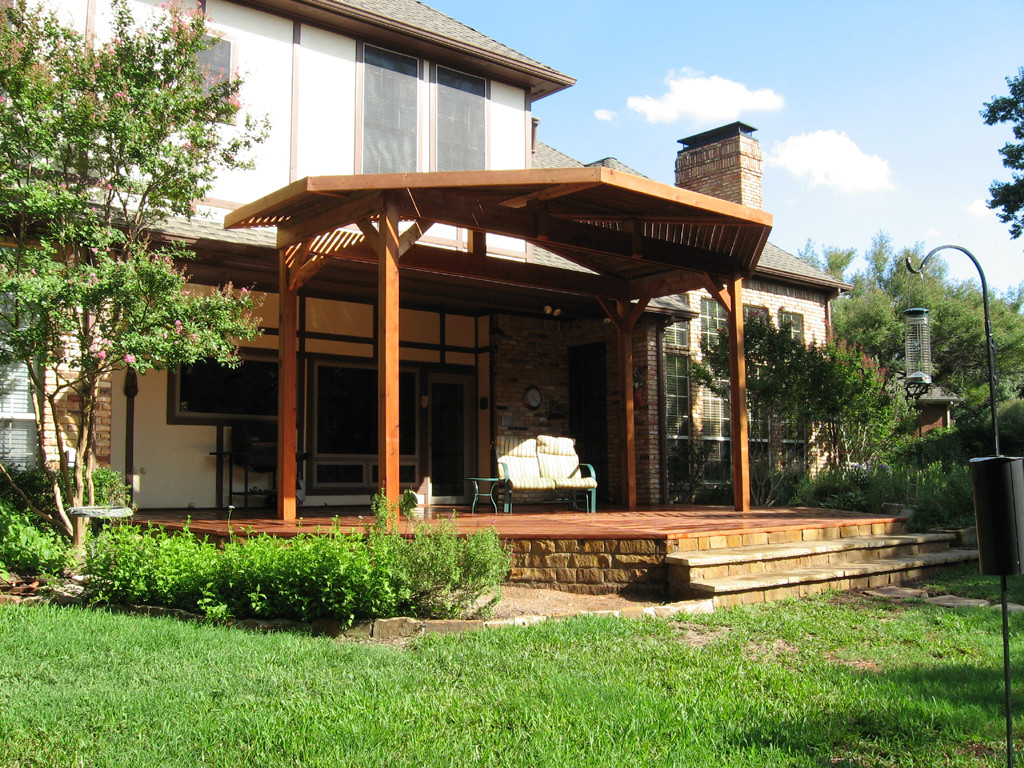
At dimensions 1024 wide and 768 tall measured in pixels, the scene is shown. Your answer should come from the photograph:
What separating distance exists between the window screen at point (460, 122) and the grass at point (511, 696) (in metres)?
7.49

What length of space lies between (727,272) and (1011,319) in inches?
952

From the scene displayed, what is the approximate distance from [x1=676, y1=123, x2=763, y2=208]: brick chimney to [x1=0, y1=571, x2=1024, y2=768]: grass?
35.8 feet

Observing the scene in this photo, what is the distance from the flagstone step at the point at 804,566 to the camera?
20.0ft

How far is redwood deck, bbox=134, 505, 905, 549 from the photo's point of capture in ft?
21.5

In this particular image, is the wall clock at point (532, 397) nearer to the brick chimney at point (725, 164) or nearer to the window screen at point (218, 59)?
the brick chimney at point (725, 164)

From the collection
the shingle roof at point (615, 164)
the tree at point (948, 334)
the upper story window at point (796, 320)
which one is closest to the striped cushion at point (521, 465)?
the shingle roof at point (615, 164)

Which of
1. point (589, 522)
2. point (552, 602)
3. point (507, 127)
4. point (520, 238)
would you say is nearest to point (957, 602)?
point (552, 602)

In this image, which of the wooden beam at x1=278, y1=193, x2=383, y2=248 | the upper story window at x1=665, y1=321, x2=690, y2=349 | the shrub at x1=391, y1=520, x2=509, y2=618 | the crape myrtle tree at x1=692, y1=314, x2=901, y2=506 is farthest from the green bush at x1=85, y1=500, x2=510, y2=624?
the upper story window at x1=665, y1=321, x2=690, y2=349

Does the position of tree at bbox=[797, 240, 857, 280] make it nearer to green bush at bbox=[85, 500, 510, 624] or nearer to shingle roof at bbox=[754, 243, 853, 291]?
shingle roof at bbox=[754, 243, 853, 291]

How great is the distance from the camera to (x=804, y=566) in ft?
22.9

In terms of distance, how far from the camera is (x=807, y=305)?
16.4 meters

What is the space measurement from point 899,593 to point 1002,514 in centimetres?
408

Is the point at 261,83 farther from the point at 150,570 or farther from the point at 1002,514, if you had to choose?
the point at 1002,514

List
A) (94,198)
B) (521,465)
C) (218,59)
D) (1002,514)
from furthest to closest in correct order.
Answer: (521,465), (218,59), (94,198), (1002,514)
